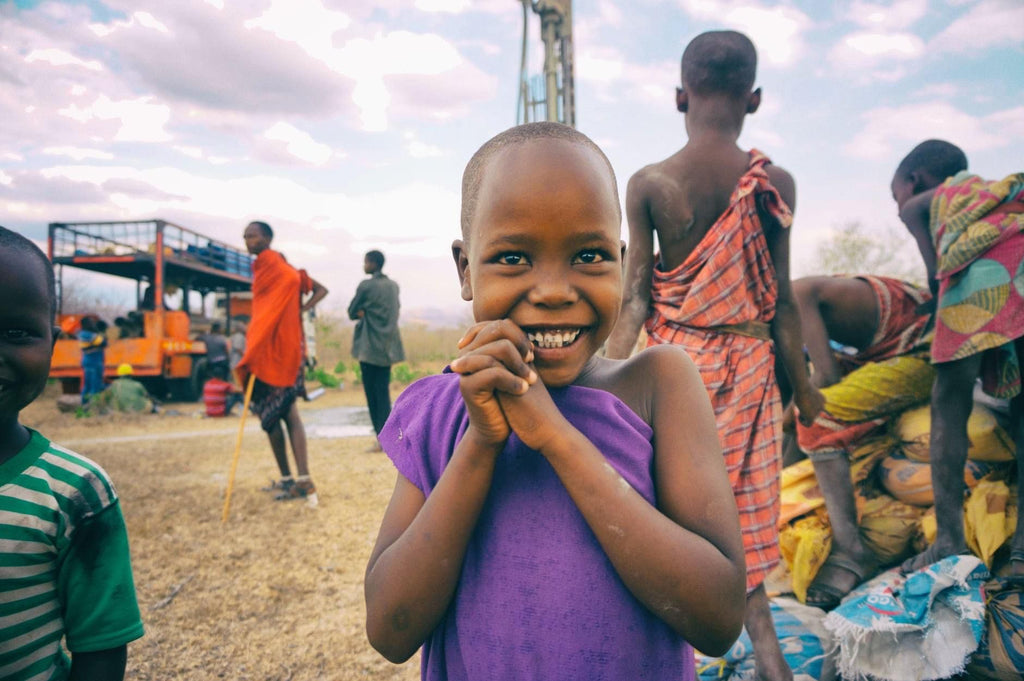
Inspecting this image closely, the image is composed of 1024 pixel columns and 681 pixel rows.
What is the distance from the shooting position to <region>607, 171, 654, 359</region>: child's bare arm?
85.4 inches

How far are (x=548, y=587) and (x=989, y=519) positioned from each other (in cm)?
222

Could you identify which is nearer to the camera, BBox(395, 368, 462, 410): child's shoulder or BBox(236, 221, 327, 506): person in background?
BBox(395, 368, 462, 410): child's shoulder

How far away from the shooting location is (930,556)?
2.23 m

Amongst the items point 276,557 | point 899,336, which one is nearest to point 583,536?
point 899,336

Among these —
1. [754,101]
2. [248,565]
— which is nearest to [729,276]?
[754,101]

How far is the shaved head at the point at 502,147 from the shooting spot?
90 cm

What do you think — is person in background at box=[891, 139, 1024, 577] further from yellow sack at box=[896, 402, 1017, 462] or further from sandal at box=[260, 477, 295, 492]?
sandal at box=[260, 477, 295, 492]

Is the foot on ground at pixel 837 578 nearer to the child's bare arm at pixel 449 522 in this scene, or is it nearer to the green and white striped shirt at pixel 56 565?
the child's bare arm at pixel 449 522

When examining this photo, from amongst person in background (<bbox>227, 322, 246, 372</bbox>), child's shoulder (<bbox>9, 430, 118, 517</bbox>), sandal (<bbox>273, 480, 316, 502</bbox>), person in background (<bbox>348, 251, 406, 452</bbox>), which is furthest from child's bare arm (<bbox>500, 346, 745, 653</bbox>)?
person in background (<bbox>227, 322, 246, 372</bbox>)

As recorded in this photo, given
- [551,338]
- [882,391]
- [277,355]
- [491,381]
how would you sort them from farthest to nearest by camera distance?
[277,355] → [882,391] → [551,338] → [491,381]

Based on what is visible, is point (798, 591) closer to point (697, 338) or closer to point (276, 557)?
point (697, 338)

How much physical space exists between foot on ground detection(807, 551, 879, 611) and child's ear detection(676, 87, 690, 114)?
6.47 feet

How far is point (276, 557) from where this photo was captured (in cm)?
336

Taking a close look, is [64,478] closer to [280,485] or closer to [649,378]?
[649,378]
